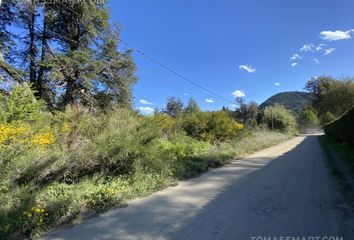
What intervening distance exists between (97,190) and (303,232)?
15.3 ft

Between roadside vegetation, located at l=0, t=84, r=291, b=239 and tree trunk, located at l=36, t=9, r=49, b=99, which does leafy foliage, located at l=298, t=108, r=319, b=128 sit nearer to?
tree trunk, located at l=36, t=9, r=49, b=99

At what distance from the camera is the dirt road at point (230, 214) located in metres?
5.19

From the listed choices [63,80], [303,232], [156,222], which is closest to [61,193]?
[156,222]

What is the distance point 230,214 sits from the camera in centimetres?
608

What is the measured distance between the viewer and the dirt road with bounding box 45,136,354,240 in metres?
5.19

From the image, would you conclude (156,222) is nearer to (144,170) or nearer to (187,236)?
(187,236)

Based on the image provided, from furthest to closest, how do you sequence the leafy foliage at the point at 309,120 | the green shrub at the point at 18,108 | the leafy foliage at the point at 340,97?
the leafy foliage at the point at 309,120, the leafy foliage at the point at 340,97, the green shrub at the point at 18,108

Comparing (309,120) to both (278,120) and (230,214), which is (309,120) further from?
(230,214)

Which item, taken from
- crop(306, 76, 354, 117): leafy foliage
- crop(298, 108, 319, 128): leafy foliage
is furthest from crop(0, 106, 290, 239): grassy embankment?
crop(298, 108, 319, 128): leafy foliage

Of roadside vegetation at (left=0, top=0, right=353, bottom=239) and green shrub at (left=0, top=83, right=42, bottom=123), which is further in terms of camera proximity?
green shrub at (left=0, top=83, right=42, bottom=123)

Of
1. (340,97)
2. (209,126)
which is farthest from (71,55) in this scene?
(340,97)

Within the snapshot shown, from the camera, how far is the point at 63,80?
973 inches

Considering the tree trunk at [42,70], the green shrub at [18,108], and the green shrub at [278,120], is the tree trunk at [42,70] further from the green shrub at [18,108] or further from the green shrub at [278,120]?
the green shrub at [278,120]

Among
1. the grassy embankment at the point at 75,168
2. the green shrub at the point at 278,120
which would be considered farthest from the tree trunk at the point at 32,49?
the green shrub at the point at 278,120
